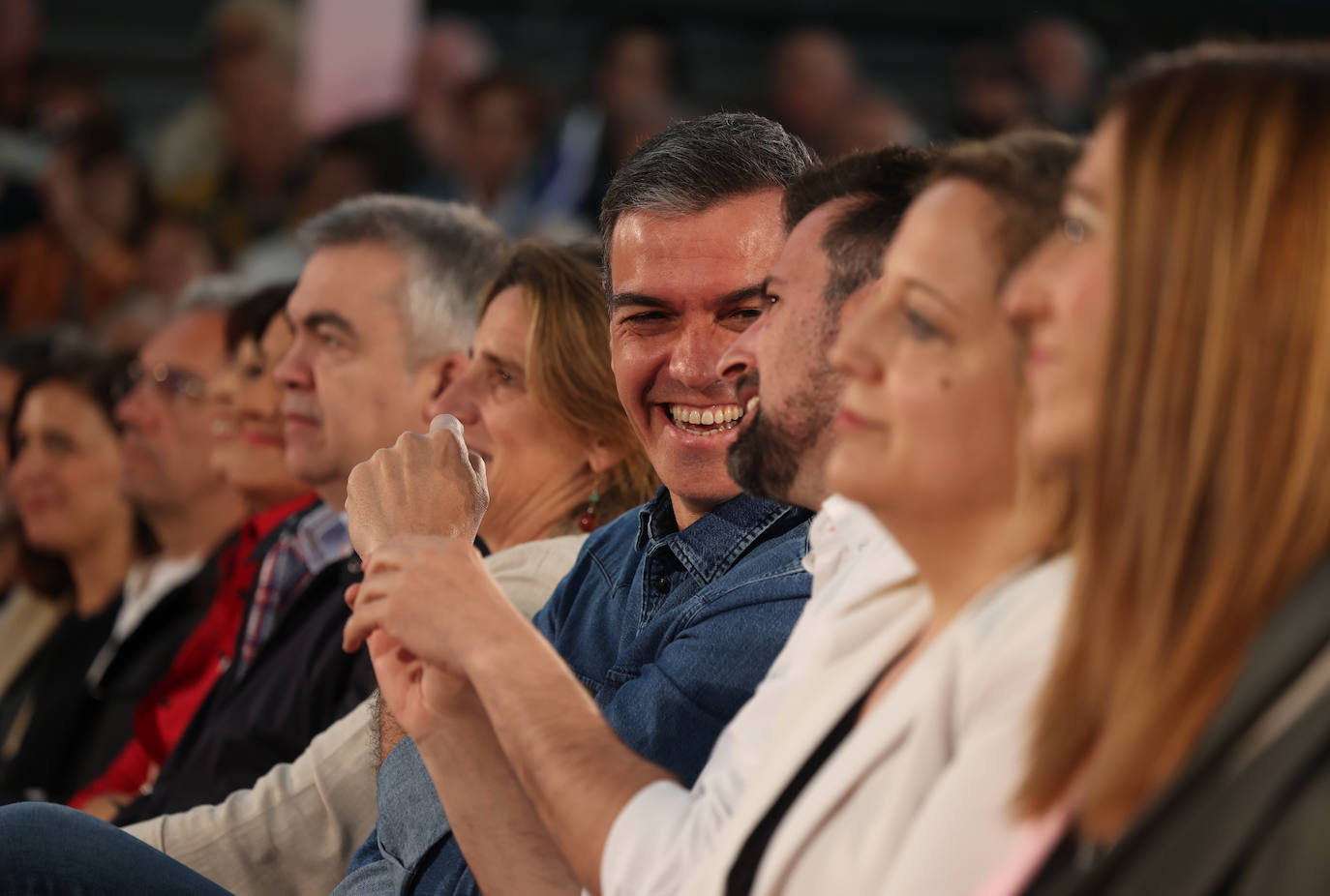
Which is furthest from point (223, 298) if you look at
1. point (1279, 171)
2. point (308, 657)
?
point (1279, 171)

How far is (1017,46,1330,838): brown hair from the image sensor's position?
917 millimetres

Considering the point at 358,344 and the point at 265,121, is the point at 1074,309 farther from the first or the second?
the point at 265,121

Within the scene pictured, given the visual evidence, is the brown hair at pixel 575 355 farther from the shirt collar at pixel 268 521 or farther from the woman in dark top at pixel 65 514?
the woman in dark top at pixel 65 514

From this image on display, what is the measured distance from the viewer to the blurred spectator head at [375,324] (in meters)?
2.87

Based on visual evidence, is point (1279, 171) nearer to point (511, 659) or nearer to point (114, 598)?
point (511, 659)

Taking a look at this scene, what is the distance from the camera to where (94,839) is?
1.82 metres

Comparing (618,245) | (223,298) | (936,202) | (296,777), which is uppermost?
(936,202)

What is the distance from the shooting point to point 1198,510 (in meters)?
0.94

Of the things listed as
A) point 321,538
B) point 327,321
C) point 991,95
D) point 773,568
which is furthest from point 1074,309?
point 991,95

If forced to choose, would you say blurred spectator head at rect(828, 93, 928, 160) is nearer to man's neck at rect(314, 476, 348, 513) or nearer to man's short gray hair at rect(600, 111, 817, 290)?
man's neck at rect(314, 476, 348, 513)

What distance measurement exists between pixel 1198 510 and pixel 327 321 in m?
2.20

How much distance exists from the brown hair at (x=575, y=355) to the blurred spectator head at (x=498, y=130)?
322cm

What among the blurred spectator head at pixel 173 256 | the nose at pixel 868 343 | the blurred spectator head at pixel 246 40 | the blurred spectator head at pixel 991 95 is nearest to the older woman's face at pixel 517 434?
the nose at pixel 868 343

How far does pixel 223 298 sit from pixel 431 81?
7.87 feet
